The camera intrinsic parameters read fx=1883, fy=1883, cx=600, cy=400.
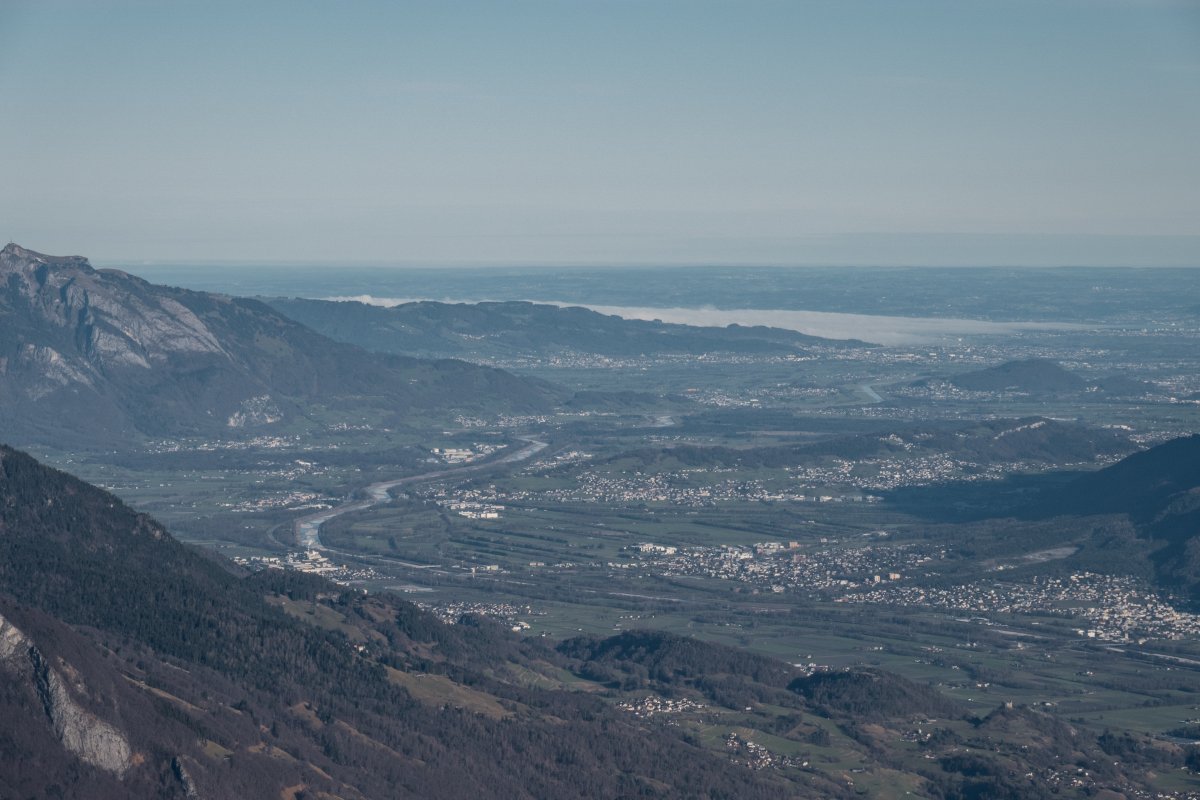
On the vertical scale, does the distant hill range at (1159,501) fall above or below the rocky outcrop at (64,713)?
below

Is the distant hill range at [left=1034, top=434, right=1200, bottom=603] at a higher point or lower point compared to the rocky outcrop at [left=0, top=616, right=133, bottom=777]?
lower

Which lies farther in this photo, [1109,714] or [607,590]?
[607,590]

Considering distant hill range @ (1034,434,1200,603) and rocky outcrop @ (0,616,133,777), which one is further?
distant hill range @ (1034,434,1200,603)

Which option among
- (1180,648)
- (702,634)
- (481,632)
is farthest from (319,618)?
(1180,648)

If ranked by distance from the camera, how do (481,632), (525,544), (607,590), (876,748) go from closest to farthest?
1. (876,748)
2. (481,632)
3. (607,590)
4. (525,544)

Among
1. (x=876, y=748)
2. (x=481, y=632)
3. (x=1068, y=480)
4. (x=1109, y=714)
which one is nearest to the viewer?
(x=876, y=748)

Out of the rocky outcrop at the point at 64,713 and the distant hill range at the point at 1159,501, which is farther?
the distant hill range at the point at 1159,501

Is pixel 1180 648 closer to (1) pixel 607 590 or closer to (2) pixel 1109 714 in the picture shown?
(2) pixel 1109 714

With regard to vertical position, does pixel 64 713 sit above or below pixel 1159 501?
above
